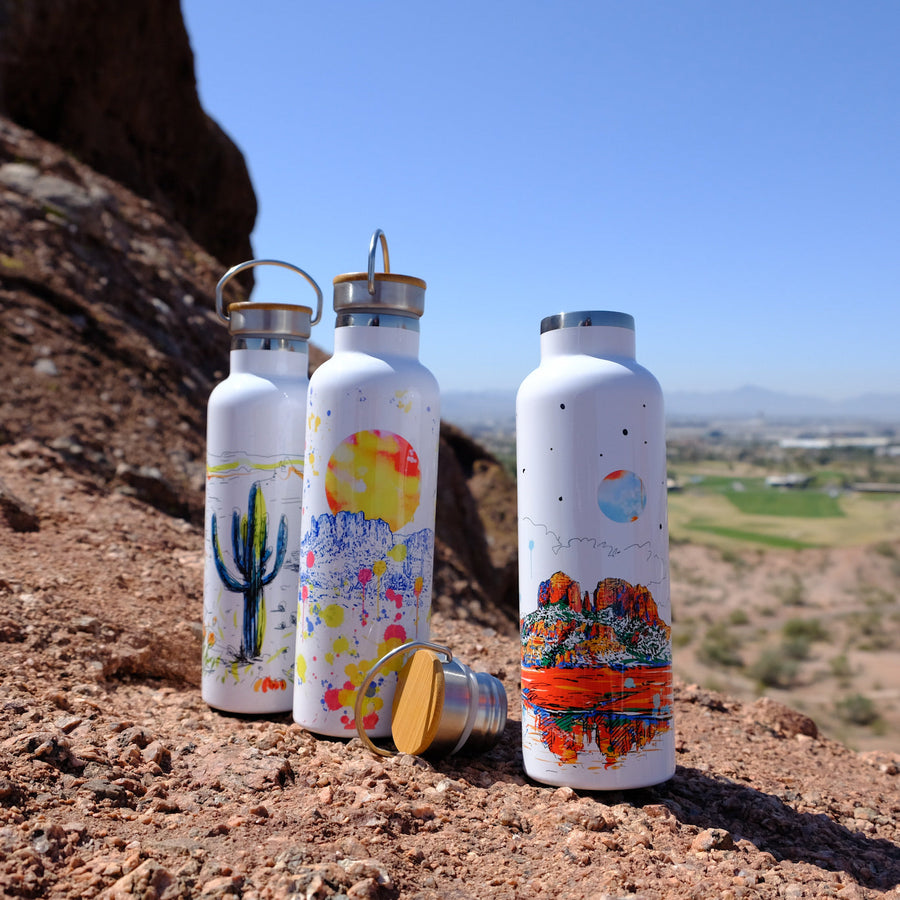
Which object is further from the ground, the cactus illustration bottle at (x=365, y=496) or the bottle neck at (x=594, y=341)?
the bottle neck at (x=594, y=341)

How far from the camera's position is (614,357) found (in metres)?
2.78

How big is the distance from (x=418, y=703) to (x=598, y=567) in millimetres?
761

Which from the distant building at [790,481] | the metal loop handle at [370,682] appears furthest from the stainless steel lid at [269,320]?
the distant building at [790,481]

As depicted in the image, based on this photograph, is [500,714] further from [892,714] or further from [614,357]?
[892,714]

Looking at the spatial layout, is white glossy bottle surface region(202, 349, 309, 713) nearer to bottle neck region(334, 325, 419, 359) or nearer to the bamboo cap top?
bottle neck region(334, 325, 419, 359)

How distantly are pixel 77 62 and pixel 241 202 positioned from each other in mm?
3681

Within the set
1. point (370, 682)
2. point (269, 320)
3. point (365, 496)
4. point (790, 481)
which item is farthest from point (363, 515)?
point (790, 481)

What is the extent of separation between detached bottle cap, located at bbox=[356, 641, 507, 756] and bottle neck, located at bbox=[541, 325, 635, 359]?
1109mm

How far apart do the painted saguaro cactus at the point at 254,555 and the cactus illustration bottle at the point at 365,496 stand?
355 mm

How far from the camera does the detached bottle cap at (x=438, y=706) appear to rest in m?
2.87

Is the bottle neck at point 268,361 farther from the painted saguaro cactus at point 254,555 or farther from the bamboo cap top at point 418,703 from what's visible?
the bamboo cap top at point 418,703

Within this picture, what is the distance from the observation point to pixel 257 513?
341 cm

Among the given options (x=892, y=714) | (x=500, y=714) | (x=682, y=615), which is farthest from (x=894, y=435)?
(x=500, y=714)

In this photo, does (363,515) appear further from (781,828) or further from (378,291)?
(781,828)
